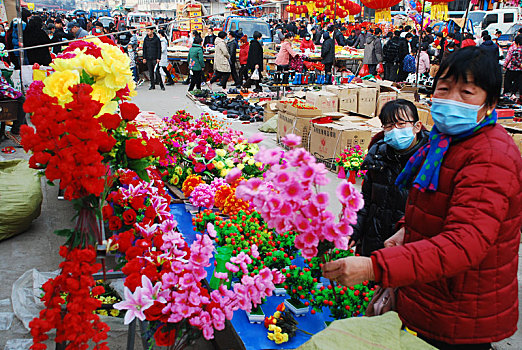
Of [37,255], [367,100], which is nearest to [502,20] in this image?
[367,100]

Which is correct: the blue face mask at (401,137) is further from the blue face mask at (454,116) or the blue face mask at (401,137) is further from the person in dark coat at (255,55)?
the person in dark coat at (255,55)

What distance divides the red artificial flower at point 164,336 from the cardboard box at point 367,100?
24.7 feet

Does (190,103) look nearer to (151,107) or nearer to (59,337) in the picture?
(151,107)

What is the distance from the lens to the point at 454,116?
1.46 m

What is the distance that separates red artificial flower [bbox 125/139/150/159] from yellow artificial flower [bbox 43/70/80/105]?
1.08ft

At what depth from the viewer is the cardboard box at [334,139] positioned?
21.5ft

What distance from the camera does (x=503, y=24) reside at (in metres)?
21.7

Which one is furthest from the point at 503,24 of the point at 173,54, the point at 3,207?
the point at 3,207

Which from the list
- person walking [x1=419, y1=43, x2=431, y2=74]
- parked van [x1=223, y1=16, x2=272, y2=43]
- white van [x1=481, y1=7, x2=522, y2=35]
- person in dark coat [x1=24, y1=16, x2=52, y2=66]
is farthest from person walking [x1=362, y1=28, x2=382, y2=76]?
person in dark coat [x1=24, y1=16, x2=52, y2=66]

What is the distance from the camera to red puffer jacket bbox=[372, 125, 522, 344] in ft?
4.18

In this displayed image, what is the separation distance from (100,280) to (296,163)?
2402mm

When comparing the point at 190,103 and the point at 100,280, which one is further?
the point at 190,103

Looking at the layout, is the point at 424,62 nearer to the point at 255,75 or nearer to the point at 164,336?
the point at 255,75

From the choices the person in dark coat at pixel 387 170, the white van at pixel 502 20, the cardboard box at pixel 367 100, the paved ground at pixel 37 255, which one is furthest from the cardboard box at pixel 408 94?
the white van at pixel 502 20
